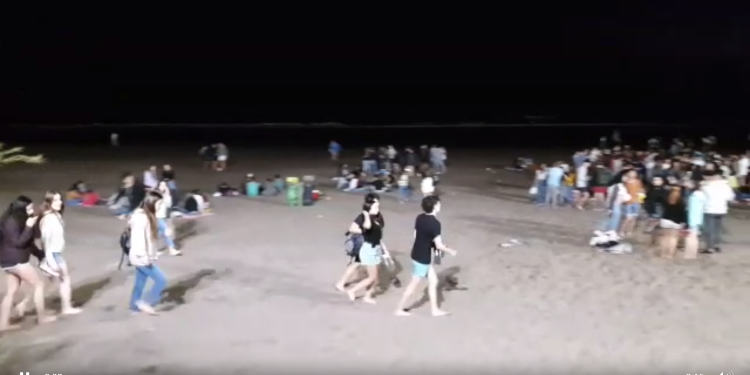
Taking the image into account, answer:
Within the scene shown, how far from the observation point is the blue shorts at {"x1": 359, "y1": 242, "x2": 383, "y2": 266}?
10.9 meters

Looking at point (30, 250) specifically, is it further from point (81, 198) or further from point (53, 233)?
point (81, 198)

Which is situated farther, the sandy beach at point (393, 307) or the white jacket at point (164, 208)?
the white jacket at point (164, 208)

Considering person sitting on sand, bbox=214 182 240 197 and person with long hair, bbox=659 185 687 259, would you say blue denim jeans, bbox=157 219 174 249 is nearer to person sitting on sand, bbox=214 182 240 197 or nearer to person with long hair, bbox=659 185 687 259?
person sitting on sand, bbox=214 182 240 197

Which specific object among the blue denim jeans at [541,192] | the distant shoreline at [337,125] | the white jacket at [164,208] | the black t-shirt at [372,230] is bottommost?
the distant shoreline at [337,125]

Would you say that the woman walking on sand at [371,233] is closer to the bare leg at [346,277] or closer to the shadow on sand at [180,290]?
the bare leg at [346,277]

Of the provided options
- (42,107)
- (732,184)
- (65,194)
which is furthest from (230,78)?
(732,184)

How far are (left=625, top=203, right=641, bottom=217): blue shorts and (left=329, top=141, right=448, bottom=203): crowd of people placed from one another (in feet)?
15.3

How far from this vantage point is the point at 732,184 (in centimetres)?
2016

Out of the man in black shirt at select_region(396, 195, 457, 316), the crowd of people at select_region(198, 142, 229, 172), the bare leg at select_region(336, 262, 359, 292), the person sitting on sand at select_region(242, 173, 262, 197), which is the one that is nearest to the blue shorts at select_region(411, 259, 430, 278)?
the man in black shirt at select_region(396, 195, 457, 316)

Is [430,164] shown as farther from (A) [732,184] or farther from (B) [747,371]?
(B) [747,371]

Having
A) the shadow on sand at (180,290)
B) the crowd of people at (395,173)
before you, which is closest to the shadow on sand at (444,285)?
the shadow on sand at (180,290)

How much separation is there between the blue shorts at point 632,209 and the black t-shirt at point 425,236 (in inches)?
264

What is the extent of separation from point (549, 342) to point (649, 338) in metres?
1.27

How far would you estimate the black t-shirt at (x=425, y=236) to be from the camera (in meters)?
9.98
